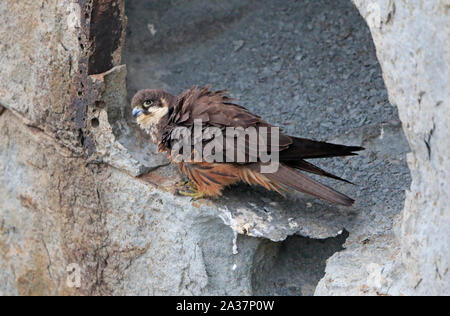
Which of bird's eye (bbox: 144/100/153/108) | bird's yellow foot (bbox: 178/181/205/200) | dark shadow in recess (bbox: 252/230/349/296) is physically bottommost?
dark shadow in recess (bbox: 252/230/349/296)

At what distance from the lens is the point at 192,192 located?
3.27m

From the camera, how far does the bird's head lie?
3311 mm

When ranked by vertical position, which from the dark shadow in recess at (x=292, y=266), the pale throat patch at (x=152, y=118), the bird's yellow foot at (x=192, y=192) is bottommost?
the dark shadow in recess at (x=292, y=266)

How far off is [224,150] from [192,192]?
392 mm

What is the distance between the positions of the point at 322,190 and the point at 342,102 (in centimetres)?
118

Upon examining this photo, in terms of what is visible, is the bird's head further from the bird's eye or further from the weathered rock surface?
the weathered rock surface

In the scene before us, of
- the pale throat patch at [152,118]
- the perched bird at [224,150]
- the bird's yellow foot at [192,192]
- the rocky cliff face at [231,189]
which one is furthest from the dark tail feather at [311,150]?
the pale throat patch at [152,118]

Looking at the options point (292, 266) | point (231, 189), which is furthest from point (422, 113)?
point (292, 266)

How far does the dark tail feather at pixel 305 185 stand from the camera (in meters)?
2.93

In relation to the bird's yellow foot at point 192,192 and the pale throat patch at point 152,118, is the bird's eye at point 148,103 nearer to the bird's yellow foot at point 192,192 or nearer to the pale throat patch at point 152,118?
the pale throat patch at point 152,118

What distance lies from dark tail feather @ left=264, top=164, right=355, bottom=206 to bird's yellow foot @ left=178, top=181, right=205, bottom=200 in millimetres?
428

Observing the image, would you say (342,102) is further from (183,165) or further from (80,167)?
(80,167)

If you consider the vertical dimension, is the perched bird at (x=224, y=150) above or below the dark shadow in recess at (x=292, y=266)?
above

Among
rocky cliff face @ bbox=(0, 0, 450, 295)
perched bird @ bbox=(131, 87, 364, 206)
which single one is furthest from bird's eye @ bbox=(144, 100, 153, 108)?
rocky cliff face @ bbox=(0, 0, 450, 295)
